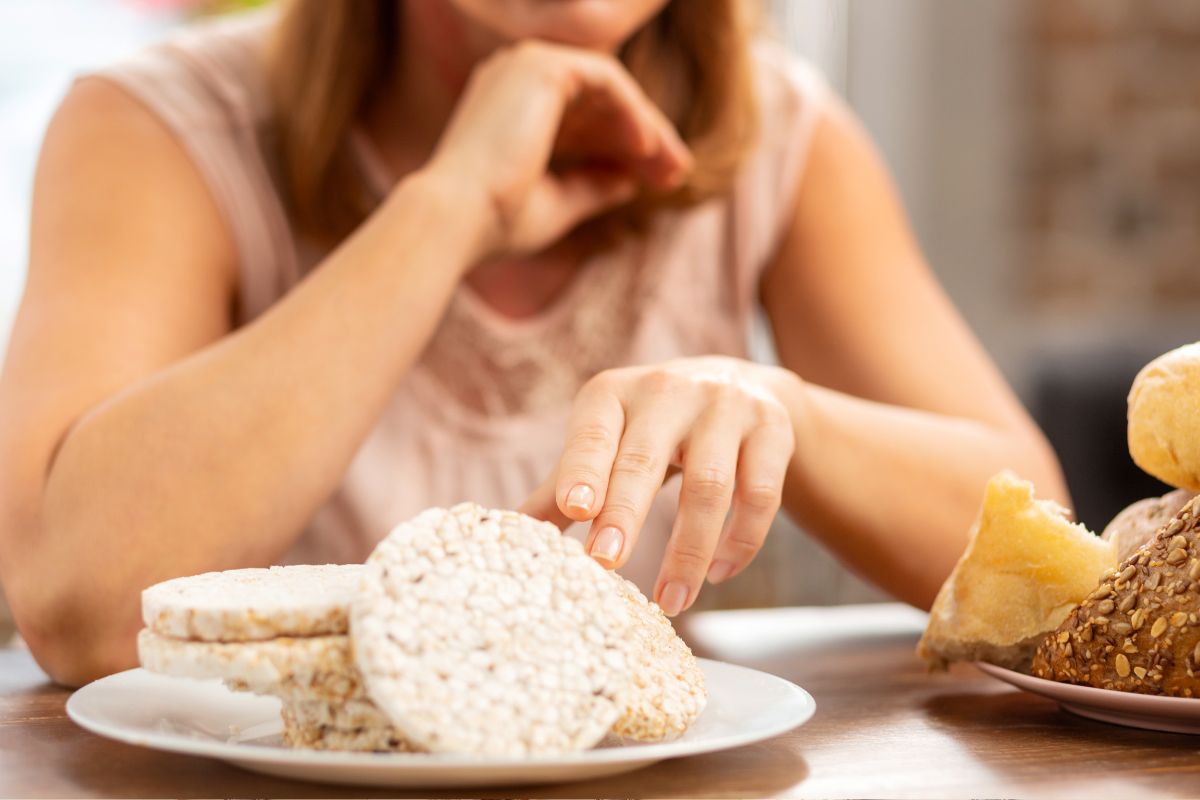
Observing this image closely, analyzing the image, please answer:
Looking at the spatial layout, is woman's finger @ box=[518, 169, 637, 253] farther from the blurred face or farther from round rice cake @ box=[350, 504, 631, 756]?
round rice cake @ box=[350, 504, 631, 756]

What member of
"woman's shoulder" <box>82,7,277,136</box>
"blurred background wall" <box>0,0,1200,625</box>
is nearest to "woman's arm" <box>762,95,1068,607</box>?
"woman's shoulder" <box>82,7,277,136</box>

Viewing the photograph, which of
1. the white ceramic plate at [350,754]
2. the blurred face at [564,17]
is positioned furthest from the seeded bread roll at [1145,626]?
the blurred face at [564,17]

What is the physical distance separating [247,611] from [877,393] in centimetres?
92

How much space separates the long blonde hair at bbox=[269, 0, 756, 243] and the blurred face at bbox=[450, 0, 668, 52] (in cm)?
15

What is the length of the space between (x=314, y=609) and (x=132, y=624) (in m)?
0.41

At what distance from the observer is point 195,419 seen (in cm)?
92

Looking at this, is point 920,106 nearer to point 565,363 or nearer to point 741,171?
point 741,171

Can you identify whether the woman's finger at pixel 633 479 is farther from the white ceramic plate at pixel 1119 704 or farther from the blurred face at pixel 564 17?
the blurred face at pixel 564 17

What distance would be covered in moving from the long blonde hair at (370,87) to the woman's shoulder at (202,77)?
0.10 ft

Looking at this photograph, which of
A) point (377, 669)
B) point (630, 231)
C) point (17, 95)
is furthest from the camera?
point (17, 95)

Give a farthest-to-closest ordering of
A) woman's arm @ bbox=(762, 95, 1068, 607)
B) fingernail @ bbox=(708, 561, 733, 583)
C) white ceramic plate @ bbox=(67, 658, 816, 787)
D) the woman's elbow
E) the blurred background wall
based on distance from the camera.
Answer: the blurred background wall, woman's arm @ bbox=(762, 95, 1068, 607), the woman's elbow, fingernail @ bbox=(708, 561, 733, 583), white ceramic plate @ bbox=(67, 658, 816, 787)

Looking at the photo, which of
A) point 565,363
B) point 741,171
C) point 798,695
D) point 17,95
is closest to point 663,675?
point 798,695

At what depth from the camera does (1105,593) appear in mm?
631

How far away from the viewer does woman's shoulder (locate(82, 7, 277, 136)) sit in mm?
1238
